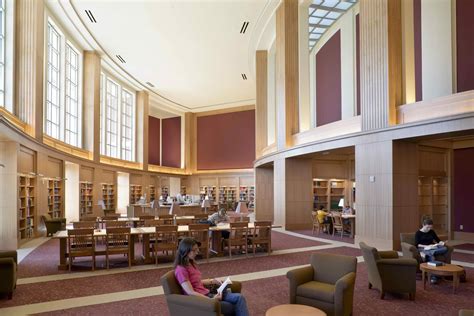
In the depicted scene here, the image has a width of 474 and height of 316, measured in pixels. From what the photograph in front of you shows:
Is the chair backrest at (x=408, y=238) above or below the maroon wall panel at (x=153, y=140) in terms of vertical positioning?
below

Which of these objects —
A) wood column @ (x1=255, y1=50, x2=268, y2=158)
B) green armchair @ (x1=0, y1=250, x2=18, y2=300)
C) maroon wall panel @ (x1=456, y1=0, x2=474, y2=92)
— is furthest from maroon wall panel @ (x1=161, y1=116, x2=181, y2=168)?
green armchair @ (x1=0, y1=250, x2=18, y2=300)

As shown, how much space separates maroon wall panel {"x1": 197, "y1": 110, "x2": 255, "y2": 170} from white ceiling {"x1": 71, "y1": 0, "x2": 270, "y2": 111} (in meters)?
3.17

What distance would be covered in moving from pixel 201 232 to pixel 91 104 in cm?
1205

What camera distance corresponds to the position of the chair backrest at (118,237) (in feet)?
23.1

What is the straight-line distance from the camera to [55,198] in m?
13.6

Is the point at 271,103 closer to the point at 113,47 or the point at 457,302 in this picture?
the point at 113,47

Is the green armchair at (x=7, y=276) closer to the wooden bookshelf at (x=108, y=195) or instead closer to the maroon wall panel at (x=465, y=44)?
the maroon wall panel at (x=465, y=44)

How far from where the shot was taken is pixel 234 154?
27.6 meters

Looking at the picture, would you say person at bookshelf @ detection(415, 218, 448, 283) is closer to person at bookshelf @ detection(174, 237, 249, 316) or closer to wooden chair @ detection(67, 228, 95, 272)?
person at bookshelf @ detection(174, 237, 249, 316)

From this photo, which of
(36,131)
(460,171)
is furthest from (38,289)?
(460,171)

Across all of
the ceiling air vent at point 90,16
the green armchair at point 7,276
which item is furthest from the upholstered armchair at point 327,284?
the ceiling air vent at point 90,16

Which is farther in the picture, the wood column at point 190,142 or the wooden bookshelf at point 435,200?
the wood column at point 190,142

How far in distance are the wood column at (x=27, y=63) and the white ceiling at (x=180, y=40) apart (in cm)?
230

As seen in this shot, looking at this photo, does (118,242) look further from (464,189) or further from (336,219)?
(464,189)
